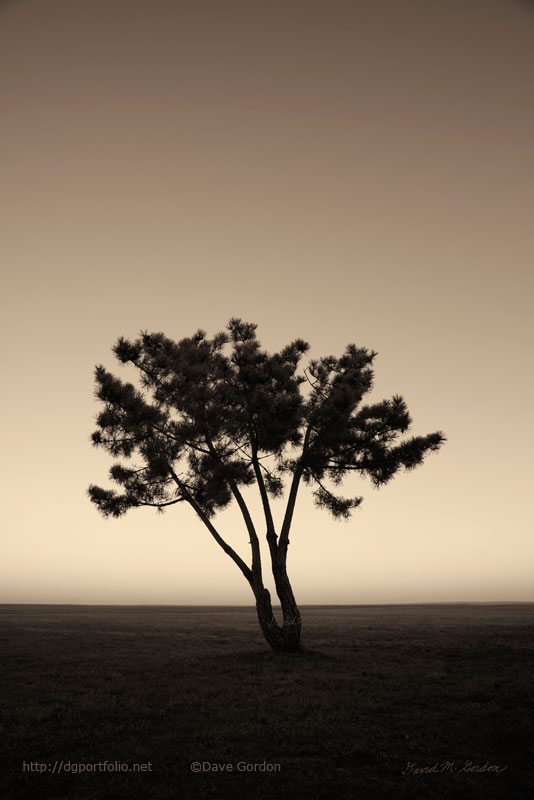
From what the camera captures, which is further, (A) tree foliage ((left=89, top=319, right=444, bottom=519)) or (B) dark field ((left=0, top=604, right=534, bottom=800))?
(A) tree foliage ((left=89, top=319, right=444, bottom=519))

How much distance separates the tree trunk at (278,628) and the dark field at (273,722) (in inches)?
27.9

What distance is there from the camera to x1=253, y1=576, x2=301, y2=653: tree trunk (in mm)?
20516

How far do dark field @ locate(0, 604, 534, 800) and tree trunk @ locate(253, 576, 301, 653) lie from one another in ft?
2.32

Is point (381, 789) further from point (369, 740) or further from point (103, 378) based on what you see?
point (103, 378)

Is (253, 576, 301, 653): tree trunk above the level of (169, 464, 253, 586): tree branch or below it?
below

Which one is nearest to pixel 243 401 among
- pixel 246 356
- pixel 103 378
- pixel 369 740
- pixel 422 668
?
pixel 246 356

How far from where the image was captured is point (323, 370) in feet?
79.6
